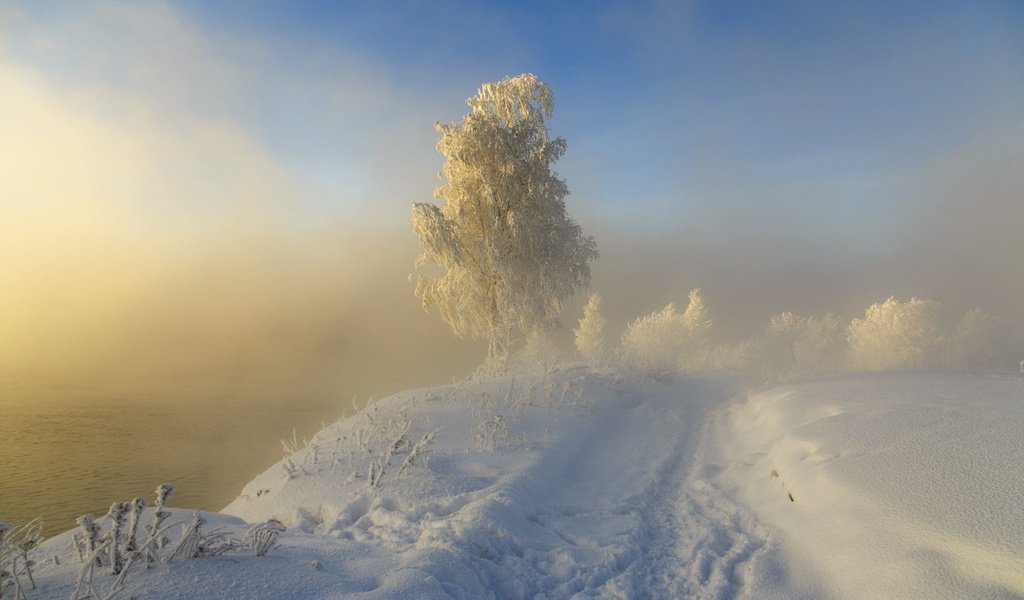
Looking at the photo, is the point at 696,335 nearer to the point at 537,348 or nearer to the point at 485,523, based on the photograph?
the point at 537,348


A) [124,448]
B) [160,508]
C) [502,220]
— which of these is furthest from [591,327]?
[160,508]

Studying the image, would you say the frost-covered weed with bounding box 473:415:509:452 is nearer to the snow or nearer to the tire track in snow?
the snow

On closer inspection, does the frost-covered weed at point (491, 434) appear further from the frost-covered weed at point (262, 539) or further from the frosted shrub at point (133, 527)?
the frosted shrub at point (133, 527)

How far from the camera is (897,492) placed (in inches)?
173

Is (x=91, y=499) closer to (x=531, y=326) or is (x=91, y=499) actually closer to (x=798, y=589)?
(x=798, y=589)

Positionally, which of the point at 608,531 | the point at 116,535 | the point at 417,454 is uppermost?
the point at 116,535

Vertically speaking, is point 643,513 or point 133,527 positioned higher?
point 133,527

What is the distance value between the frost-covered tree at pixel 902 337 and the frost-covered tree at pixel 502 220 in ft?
51.4

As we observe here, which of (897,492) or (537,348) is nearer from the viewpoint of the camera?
(897,492)

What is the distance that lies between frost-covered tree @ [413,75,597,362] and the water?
657cm

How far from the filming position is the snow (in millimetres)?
3236

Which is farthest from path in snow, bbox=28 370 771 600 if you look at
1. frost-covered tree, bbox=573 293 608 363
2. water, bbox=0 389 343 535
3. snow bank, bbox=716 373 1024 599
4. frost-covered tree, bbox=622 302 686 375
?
frost-covered tree, bbox=573 293 608 363

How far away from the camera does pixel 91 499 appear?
8.34m

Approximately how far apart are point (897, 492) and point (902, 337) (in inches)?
891
